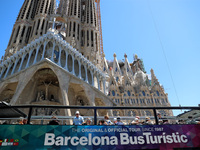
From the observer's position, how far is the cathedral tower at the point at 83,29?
35.9 m

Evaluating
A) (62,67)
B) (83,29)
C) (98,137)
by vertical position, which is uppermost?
(83,29)

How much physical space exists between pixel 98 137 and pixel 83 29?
39.3m

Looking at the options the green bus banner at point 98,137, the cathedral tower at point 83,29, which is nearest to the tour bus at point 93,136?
the green bus banner at point 98,137

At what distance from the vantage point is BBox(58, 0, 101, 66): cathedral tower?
35906mm

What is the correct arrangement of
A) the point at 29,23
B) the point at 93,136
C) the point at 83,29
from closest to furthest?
the point at 93,136 < the point at 29,23 < the point at 83,29

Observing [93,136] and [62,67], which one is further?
[62,67]

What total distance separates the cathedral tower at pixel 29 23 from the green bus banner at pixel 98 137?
1299 inches

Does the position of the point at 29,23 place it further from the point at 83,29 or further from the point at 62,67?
the point at 62,67

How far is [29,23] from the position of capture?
126 ft

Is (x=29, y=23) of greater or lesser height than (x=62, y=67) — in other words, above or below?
above

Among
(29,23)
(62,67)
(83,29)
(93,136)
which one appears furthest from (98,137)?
(29,23)

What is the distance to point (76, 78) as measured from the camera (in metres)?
23.0

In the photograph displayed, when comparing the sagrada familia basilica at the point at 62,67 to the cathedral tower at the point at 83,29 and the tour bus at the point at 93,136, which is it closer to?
the cathedral tower at the point at 83,29

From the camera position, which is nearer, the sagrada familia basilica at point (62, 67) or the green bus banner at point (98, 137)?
the green bus banner at point (98, 137)
